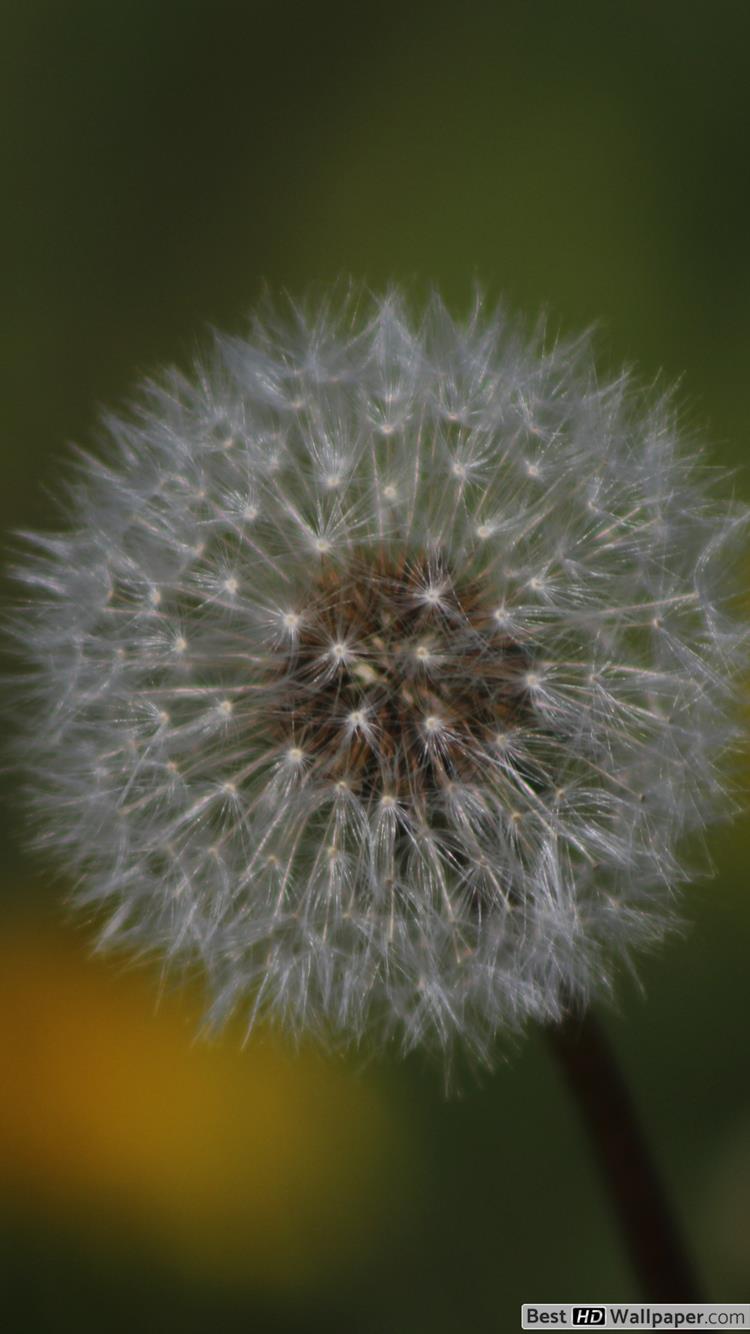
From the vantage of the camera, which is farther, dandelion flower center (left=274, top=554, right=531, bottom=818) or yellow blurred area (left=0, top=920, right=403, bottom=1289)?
yellow blurred area (left=0, top=920, right=403, bottom=1289)

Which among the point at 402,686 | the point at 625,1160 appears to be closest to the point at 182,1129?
the point at 625,1160

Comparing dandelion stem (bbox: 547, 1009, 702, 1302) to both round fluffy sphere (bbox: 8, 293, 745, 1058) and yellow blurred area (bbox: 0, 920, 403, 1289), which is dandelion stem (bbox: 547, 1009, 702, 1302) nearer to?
round fluffy sphere (bbox: 8, 293, 745, 1058)

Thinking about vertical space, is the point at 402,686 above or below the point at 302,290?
below

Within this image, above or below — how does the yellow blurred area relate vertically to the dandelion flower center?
below

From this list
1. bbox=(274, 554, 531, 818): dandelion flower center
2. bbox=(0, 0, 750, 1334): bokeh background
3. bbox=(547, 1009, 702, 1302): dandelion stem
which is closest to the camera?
bbox=(274, 554, 531, 818): dandelion flower center

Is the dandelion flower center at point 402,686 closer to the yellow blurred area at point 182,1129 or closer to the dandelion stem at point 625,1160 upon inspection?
the dandelion stem at point 625,1160

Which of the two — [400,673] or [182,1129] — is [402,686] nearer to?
[400,673]

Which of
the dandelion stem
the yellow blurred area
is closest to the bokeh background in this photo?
the yellow blurred area
